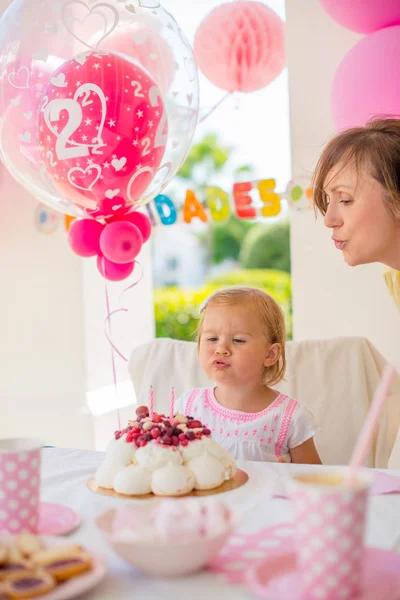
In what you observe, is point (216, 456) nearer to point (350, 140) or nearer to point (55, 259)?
point (350, 140)

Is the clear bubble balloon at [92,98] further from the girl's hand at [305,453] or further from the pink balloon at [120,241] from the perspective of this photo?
the girl's hand at [305,453]

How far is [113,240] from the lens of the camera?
2123mm

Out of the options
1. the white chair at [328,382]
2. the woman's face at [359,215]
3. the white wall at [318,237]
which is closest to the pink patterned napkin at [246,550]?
the woman's face at [359,215]

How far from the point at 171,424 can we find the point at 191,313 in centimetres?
723

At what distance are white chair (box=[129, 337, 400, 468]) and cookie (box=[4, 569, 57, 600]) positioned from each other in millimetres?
1318

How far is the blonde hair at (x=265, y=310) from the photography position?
1.81 metres

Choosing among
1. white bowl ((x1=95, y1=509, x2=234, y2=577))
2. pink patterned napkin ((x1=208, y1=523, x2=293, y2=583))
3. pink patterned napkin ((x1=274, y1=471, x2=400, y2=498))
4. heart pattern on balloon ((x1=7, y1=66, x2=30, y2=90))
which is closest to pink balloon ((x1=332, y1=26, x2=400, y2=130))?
heart pattern on balloon ((x1=7, y1=66, x2=30, y2=90))

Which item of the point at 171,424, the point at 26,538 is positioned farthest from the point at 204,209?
the point at 26,538

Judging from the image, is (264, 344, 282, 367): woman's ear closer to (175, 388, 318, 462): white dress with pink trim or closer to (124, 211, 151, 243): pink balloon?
(175, 388, 318, 462): white dress with pink trim

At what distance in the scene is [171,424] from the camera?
46.6 inches

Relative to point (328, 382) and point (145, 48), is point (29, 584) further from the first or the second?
point (145, 48)

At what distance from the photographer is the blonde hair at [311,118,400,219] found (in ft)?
5.33

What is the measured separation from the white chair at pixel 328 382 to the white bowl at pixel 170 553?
122 cm

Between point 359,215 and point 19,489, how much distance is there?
1087mm
